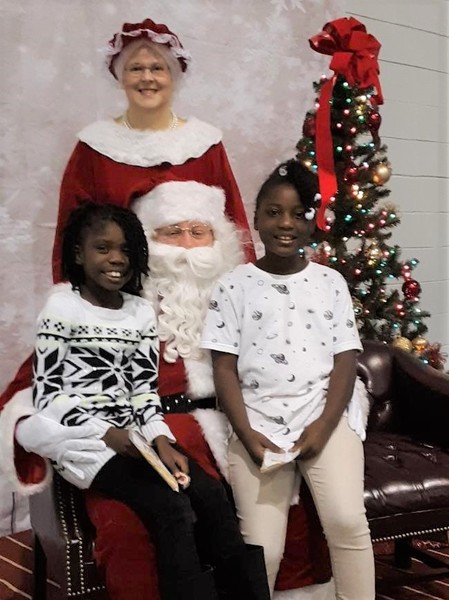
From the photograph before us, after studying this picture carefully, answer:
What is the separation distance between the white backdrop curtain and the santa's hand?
4.52 ft

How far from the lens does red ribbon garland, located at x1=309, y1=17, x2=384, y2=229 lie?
309 cm

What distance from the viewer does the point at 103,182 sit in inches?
97.7

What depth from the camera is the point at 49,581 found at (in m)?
2.48

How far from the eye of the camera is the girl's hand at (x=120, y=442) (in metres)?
1.89

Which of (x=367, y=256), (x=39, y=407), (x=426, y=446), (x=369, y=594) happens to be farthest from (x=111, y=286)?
(x=367, y=256)

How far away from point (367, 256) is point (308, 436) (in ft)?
5.13

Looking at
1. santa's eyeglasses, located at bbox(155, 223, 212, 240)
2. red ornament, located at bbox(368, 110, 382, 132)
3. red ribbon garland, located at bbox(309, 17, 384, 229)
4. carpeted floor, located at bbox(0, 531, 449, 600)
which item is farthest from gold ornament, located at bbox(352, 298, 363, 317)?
santa's eyeglasses, located at bbox(155, 223, 212, 240)

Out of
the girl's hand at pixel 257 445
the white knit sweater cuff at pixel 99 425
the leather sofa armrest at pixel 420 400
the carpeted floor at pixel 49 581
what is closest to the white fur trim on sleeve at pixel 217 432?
the girl's hand at pixel 257 445

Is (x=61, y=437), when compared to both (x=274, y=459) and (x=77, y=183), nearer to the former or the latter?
(x=274, y=459)

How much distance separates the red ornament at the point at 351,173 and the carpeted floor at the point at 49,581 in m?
1.64

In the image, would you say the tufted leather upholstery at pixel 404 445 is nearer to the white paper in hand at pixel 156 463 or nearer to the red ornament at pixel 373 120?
the white paper in hand at pixel 156 463

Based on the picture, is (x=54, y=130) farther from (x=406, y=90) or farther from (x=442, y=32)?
(x=442, y=32)

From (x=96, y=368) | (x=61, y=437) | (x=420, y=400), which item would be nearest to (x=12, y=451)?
(x=61, y=437)

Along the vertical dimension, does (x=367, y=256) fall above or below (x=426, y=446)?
above
